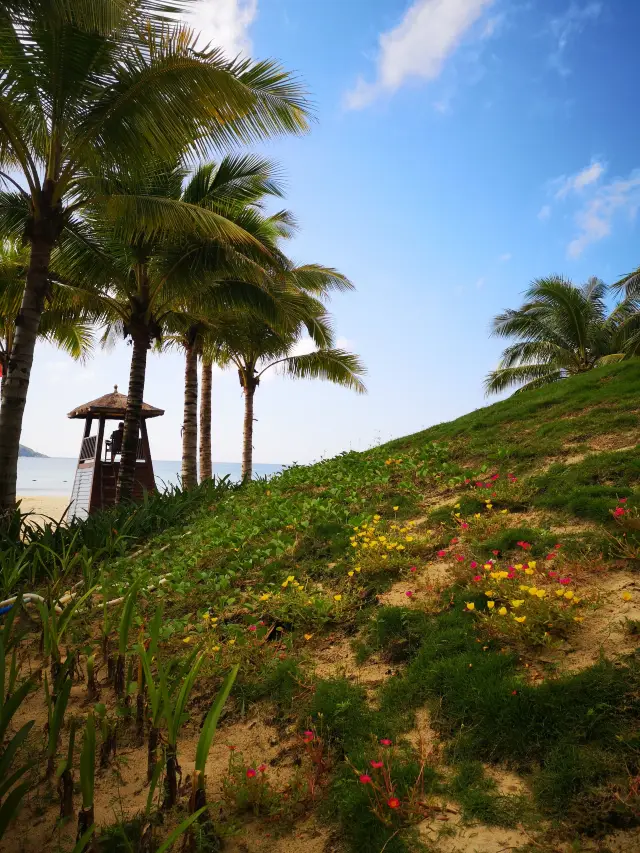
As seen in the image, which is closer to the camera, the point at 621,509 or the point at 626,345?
the point at 621,509

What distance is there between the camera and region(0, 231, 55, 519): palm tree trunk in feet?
27.1

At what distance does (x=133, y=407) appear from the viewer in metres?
12.1

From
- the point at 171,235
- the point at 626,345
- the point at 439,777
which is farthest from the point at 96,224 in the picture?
the point at 626,345

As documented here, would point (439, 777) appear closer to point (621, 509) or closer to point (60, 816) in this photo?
point (60, 816)

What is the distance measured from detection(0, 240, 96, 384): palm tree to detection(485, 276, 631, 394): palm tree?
14705 millimetres

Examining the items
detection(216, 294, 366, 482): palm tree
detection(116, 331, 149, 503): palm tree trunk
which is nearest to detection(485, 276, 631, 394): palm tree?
detection(216, 294, 366, 482): palm tree

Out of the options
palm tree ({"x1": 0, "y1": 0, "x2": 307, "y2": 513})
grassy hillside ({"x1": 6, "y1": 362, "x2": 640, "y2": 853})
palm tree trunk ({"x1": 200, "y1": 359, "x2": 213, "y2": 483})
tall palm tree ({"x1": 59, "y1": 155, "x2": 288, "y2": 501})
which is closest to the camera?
grassy hillside ({"x1": 6, "y1": 362, "x2": 640, "y2": 853})

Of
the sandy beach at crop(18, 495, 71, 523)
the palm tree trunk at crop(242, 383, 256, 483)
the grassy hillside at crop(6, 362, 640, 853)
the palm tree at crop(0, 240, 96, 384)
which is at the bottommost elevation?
the grassy hillside at crop(6, 362, 640, 853)

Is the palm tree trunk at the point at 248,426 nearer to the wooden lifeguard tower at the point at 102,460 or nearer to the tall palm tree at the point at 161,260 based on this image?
the wooden lifeguard tower at the point at 102,460

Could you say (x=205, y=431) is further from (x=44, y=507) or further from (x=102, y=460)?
(x=44, y=507)

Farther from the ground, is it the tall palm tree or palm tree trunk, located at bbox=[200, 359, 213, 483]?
the tall palm tree

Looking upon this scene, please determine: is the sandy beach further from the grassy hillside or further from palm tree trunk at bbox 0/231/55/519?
the grassy hillside

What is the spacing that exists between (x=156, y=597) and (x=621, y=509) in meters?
4.56

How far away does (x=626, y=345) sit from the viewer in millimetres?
21031
